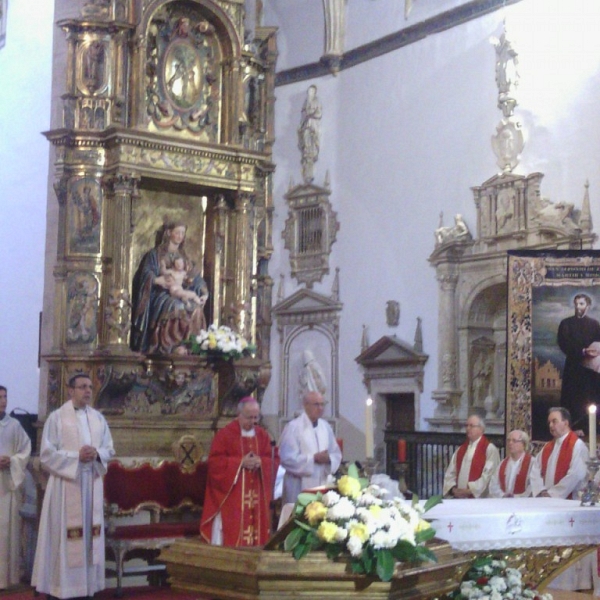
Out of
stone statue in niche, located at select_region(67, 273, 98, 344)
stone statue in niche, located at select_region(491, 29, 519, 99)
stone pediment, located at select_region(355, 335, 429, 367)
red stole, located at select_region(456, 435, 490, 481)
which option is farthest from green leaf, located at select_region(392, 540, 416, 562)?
stone pediment, located at select_region(355, 335, 429, 367)

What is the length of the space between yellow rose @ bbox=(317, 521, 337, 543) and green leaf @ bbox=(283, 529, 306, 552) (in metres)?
0.08

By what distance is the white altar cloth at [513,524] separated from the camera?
602 centimetres

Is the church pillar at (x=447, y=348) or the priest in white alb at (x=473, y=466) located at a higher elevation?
the church pillar at (x=447, y=348)

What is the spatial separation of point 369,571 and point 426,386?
45.1 feet

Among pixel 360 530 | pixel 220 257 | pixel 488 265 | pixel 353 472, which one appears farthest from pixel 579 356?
pixel 360 530

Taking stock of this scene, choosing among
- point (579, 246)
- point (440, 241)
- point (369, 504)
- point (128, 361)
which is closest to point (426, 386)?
point (440, 241)

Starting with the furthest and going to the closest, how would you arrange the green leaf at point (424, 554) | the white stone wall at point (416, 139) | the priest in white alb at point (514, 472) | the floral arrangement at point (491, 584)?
the white stone wall at point (416, 139) → the priest in white alb at point (514, 472) → the floral arrangement at point (491, 584) → the green leaf at point (424, 554)

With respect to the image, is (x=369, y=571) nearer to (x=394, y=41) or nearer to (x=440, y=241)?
(x=440, y=241)

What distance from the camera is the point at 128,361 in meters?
10.4

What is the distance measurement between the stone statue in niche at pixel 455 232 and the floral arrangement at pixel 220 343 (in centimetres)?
690

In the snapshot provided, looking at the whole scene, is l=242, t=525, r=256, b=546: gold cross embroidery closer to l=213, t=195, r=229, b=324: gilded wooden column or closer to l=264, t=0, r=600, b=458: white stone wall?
l=213, t=195, r=229, b=324: gilded wooden column

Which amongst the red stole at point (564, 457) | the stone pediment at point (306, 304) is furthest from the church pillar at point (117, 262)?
the stone pediment at point (306, 304)

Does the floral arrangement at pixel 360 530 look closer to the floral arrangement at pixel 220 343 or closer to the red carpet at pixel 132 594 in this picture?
the red carpet at pixel 132 594

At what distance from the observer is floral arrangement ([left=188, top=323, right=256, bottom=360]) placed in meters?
10.7
